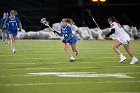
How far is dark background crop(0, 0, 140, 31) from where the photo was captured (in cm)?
3994

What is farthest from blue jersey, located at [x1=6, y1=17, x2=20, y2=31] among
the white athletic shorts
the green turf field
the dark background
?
the dark background

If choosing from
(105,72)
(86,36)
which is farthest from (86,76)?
(86,36)

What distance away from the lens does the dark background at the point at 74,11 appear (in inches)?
1572

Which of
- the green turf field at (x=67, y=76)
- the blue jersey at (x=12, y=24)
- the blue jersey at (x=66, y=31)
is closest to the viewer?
the green turf field at (x=67, y=76)

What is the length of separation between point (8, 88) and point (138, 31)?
28775 mm

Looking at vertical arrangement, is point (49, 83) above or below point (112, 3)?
below

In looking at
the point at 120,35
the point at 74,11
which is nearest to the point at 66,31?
the point at 120,35

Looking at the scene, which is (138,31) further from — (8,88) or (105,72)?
(8,88)

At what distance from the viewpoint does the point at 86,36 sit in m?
37.8

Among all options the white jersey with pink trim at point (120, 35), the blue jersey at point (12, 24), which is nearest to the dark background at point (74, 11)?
the blue jersey at point (12, 24)

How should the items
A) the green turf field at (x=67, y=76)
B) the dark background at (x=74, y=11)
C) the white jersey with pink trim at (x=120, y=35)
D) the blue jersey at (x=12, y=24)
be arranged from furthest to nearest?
the dark background at (x=74, y=11) → the blue jersey at (x=12, y=24) → the white jersey with pink trim at (x=120, y=35) → the green turf field at (x=67, y=76)

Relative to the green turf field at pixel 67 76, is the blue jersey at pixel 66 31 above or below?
above

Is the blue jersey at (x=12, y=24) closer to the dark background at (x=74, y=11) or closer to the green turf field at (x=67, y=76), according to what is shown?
the green turf field at (x=67, y=76)

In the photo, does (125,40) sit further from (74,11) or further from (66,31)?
(74,11)
